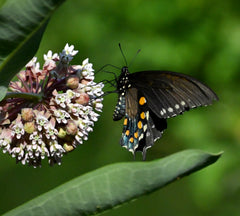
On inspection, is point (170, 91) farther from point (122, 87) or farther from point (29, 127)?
point (29, 127)

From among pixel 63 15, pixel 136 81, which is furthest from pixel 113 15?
pixel 136 81

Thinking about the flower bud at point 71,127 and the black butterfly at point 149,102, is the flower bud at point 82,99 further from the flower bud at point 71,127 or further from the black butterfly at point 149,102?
the black butterfly at point 149,102

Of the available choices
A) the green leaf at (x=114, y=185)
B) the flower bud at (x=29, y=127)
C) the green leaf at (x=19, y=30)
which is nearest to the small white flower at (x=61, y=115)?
the flower bud at (x=29, y=127)

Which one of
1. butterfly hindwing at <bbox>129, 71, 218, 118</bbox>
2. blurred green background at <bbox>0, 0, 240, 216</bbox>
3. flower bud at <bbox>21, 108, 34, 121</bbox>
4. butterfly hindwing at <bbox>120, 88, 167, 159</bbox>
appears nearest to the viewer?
flower bud at <bbox>21, 108, 34, 121</bbox>

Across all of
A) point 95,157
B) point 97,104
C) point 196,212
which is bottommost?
point 196,212

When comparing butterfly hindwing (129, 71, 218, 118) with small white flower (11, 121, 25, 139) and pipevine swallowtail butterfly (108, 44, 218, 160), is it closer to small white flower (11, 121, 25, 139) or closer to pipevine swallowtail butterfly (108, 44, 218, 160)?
pipevine swallowtail butterfly (108, 44, 218, 160)

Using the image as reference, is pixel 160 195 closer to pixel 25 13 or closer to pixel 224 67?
pixel 224 67

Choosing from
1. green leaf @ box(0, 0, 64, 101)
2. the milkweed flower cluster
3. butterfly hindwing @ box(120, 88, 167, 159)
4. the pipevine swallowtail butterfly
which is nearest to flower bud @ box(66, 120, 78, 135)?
the milkweed flower cluster

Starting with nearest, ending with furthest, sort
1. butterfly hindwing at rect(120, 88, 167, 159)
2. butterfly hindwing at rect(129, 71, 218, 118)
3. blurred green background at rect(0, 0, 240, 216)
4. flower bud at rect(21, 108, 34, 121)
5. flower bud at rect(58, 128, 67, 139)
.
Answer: flower bud at rect(21, 108, 34, 121) → flower bud at rect(58, 128, 67, 139) → butterfly hindwing at rect(129, 71, 218, 118) → butterfly hindwing at rect(120, 88, 167, 159) → blurred green background at rect(0, 0, 240, 216)
